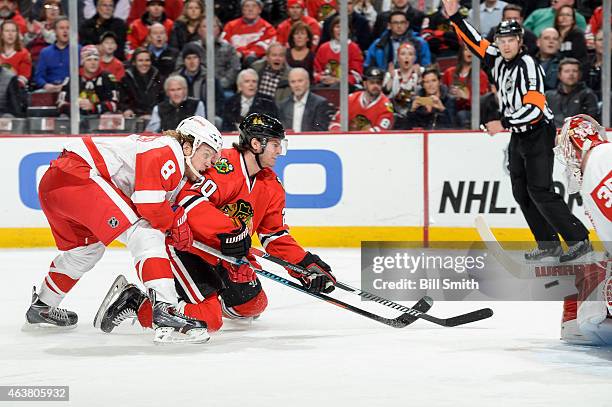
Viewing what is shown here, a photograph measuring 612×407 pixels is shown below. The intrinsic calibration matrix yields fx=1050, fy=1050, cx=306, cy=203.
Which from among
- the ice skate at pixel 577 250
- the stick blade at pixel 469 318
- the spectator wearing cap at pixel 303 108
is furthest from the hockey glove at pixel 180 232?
the spectator wearing cap at pixel 303 108

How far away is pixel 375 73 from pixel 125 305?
3574mm

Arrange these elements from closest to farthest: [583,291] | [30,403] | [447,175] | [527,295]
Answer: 1. [30,403]
2. [583,291]
3. [527,295]
4. [447,175]

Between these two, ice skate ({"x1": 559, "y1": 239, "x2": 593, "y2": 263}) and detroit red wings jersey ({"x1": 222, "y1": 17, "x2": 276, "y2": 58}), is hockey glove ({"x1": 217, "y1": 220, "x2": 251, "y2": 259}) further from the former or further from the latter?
detroit red wings jersey ({"x1": 222, "y1": 17, "x2": 276, "y2": 58})

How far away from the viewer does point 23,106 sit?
731cm

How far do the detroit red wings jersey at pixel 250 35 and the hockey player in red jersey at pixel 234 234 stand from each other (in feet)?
10.2

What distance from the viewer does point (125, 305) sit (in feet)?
13.0

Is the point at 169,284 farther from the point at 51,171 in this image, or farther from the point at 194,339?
the point at 51,171

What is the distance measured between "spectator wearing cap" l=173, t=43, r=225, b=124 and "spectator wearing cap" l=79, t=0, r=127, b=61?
473mm

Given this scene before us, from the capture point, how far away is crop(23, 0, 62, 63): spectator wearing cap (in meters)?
7.38

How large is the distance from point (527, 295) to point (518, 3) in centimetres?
276

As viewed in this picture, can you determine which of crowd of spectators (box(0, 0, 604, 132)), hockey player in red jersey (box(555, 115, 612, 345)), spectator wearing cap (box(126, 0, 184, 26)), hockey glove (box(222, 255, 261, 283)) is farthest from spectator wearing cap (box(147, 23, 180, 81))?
hockey player in red jersey (box(555, 115, 612, 345))

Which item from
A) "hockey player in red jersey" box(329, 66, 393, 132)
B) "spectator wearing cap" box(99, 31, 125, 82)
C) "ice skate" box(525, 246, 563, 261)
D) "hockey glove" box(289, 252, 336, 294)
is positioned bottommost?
"ice skate" box(525, 246, 563, 261)

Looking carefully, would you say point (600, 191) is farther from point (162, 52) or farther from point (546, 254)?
point (162, 52)

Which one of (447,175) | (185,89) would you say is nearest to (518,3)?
(447,175)
